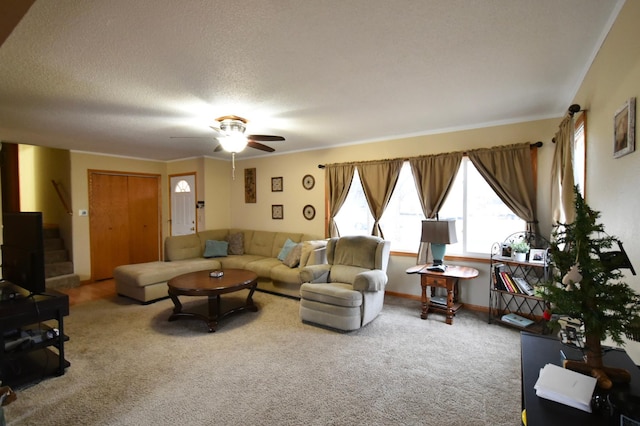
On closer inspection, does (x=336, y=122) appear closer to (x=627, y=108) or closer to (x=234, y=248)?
(x=627, y=108)

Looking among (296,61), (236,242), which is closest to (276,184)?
(236,242)

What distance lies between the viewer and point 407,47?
204 cm

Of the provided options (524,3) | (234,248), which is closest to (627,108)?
(524,3)

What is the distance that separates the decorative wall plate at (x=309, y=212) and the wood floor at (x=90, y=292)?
3415mm

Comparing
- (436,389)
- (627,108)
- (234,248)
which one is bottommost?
(436,389)

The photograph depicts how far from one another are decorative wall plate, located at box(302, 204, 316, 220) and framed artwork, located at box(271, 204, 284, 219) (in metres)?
0.55

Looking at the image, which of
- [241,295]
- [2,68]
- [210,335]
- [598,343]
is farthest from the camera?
[241,295]

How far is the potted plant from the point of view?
347cm

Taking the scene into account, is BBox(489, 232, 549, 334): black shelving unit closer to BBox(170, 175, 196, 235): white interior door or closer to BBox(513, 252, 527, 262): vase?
BBox(513, 252, 527, 262): vase

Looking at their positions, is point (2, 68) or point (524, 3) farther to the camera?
point (2, 68)

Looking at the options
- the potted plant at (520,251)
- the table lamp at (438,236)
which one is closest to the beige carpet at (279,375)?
the table lamp at (438,236)

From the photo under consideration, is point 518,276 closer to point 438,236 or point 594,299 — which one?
point 438,236

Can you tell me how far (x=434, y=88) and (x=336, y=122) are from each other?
137 centimetres

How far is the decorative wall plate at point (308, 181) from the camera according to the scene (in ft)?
18.2
